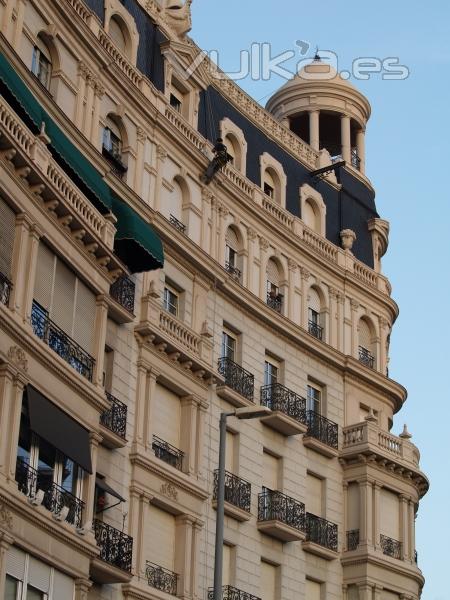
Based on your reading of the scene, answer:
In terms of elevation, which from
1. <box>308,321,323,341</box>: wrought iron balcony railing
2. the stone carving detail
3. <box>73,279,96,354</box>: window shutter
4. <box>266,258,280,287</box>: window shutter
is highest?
<box>266,258,280,287</box>: window shutter

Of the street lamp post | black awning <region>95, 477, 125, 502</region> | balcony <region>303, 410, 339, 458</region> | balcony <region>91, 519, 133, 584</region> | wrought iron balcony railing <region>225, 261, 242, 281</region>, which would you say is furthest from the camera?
balcony <region>303, 410, 339, 458</region>

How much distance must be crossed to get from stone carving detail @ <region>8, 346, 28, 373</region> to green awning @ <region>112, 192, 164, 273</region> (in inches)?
333

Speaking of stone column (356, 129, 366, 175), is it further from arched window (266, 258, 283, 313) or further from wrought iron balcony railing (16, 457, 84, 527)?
wrought iron balcony railing (16, 457, 84, 527)

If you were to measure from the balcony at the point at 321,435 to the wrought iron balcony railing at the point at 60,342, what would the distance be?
50.7ft

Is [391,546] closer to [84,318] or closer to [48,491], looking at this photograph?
[84,318]

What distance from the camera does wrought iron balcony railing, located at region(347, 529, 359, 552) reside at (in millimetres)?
49625

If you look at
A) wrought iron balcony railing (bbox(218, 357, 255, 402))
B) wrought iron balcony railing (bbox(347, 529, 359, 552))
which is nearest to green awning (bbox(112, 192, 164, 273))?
wrought iron balcony railing (bbox(218, 357, 255, 402))

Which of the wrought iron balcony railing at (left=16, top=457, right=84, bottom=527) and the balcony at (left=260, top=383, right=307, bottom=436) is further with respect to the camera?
the balcony at (left=260, top=383, right=307, bottom=436)

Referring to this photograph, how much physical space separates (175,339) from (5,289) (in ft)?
39.8

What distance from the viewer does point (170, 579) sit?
4097 centimetres

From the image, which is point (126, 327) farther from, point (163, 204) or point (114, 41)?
→ point (114, 41)

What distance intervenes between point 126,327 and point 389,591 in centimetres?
1540

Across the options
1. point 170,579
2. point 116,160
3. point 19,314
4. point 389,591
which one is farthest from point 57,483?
point 389,591

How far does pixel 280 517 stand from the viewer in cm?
4622
